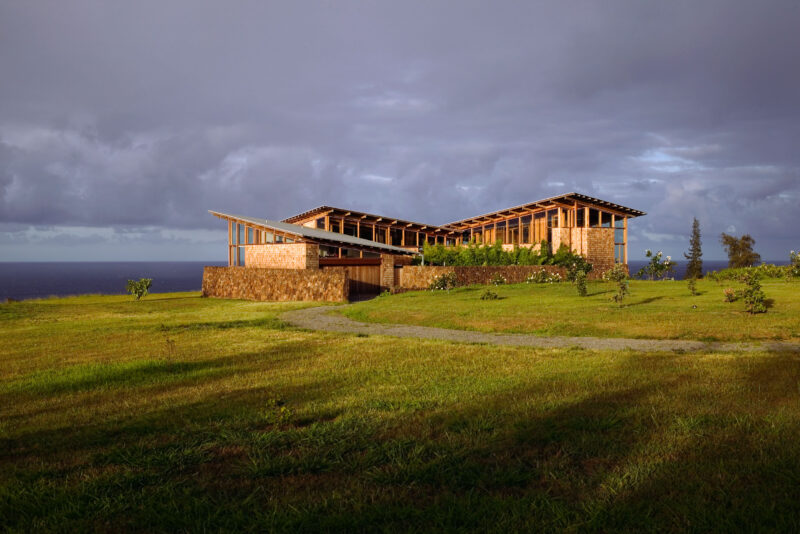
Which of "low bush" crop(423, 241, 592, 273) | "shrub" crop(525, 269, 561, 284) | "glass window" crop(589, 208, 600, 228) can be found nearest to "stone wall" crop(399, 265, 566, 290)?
"shrub" crop(525, 269, 561, 284)

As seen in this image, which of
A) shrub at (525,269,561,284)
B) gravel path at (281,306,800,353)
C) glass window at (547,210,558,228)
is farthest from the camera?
glass window at (547,210,558,228)

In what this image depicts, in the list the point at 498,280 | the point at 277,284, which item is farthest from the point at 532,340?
the point at 498,280

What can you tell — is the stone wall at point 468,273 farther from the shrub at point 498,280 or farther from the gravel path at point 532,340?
the gravel path at point 532,340

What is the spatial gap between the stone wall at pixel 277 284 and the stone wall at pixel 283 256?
1358 mm

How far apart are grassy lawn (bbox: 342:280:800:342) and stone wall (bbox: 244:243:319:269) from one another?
941 cm

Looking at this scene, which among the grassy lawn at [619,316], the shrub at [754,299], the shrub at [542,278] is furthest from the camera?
the shrub at [542,278]

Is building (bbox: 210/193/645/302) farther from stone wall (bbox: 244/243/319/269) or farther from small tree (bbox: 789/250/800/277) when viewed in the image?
small tree (bbox: 789/250/800/277)

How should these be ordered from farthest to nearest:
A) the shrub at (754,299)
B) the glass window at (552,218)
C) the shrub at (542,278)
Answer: the glass window at (552,218), the shrub at (542,278), the shrub at (754,299)

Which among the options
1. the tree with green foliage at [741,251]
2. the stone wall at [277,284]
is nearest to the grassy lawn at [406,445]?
the stone wall at [277,284]

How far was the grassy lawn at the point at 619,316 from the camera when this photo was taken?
11547mm

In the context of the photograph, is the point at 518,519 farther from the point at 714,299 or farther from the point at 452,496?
the point at 714,299

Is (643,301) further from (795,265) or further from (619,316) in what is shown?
(795,265)

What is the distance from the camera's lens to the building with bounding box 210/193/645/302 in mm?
28641

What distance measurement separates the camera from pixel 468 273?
29.9 meters
